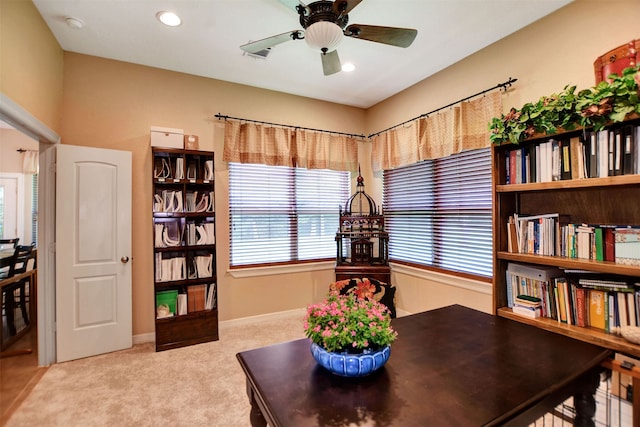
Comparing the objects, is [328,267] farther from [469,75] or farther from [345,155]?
[469,75]

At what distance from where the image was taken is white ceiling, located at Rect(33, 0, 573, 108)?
2.33m

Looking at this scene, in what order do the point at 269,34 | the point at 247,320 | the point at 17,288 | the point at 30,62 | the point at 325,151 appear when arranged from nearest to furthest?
the point at 30,62
the point at 269,34
the point at 17,288
the point at 247,320
the point at 325,151

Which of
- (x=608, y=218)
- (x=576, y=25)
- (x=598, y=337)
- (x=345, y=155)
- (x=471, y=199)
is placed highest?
(x=576, y=25)

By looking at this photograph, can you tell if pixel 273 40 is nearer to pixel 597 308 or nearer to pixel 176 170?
pixel 176 170

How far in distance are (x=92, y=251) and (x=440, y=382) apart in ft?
10.6

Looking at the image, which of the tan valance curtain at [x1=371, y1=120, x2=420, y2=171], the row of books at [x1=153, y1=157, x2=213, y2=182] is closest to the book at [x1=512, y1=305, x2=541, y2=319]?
the tan valance curtain at [x1=371, y1=120, x2=420, y2=171]

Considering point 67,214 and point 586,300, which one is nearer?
point 586,300

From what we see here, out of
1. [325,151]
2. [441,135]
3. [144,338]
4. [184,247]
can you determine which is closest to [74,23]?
[184,247]

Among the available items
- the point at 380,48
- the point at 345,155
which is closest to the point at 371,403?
the point at 380,48

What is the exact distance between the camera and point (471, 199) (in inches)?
123

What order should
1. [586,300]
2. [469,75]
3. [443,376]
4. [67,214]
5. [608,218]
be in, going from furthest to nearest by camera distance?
[469,75], [67,214], [608,218], [586,300], [443,376]

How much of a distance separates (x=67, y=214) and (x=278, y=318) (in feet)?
8.29

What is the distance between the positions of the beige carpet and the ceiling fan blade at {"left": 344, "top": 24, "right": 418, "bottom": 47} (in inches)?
106

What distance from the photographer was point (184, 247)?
3227 millimetres
